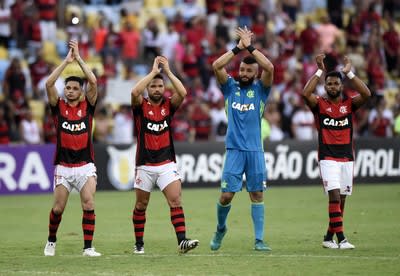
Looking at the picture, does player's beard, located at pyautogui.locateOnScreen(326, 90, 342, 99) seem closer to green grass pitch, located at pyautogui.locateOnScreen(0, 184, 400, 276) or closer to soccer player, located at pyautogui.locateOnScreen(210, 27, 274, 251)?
soccer player, located at pyautogui.locateOnScreen(210, 27, 274, 251)

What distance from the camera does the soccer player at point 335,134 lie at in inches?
594

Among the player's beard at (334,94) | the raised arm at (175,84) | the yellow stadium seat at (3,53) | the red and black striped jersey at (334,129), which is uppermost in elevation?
the yellow stadium seat at (3,53)

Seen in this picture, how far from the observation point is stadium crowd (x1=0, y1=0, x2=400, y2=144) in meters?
28.6

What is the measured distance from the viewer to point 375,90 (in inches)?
1325

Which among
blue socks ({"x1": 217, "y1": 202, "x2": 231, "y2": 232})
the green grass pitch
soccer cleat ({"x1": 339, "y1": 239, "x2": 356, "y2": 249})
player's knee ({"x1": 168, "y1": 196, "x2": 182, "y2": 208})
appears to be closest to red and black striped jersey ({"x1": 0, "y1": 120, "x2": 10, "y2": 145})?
the green grass pitch

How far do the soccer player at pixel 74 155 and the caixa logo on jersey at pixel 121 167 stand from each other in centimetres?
1241

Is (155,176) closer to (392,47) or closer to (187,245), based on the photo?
(187,245)

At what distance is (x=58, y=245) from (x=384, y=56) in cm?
2169

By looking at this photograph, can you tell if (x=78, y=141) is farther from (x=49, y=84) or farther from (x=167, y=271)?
(x=167, y=271)

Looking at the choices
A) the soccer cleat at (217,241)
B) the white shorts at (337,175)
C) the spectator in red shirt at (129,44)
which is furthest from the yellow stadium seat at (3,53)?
the white shorts at (337,175)

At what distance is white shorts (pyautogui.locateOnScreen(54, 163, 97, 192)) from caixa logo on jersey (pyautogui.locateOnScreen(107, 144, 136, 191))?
12500 millimetres

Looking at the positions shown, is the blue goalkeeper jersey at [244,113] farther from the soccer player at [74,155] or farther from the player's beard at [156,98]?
the soccer player at [74,155]

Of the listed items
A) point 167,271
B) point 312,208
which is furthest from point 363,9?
point 167,271

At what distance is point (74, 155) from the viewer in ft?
47.2
